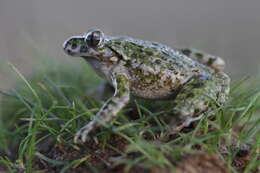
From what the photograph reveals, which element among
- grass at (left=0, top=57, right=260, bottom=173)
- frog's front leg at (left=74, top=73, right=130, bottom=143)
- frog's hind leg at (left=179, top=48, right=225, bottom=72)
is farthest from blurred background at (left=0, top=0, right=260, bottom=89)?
frog's front leg at (left=74, top=73, right=130, bottom=143)

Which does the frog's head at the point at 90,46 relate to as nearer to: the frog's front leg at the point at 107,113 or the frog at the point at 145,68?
the frog at the point at 145,68

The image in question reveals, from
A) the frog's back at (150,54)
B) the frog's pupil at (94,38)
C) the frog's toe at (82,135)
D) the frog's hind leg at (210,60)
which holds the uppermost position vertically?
the frog's pupil at (94,38)

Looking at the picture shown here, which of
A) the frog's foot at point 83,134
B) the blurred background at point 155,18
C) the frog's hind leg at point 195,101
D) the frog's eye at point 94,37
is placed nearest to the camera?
the frog's foot at point 83,134

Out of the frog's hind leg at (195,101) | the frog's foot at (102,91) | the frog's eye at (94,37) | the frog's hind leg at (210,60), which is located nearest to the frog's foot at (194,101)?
the frog's hind leg at (195,101)

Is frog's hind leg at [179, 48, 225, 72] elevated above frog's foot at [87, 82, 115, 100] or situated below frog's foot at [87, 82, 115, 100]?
above

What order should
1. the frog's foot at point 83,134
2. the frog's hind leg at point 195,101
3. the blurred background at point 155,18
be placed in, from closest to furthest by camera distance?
1. the frog's foot at point 83,134
2. the frog's hind leg at point 195,101
3. the blurred background at point 155,18

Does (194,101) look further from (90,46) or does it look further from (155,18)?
(155,18)

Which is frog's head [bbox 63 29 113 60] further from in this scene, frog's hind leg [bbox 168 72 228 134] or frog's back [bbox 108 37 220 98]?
frog's hind leg [bbox 168 72 228 134]

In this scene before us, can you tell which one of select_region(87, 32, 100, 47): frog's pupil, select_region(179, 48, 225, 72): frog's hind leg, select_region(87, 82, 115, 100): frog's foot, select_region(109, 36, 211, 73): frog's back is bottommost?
select_region(87, 82, 115, 100): frog's foot

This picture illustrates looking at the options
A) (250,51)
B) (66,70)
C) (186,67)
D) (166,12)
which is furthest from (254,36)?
(186,67)
